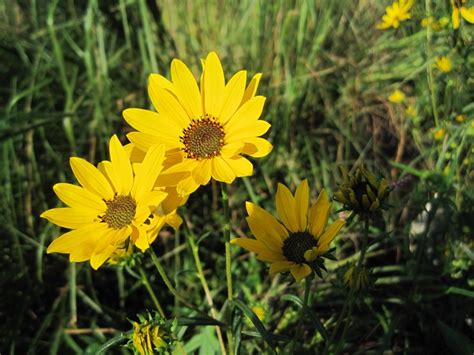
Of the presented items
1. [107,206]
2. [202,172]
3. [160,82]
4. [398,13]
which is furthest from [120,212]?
[398,13]

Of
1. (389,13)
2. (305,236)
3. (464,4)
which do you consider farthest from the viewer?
(389,13)

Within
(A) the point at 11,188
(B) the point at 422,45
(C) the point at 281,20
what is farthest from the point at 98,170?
(C) the point at 281,20

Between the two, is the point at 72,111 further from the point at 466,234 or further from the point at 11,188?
the point at 466,234

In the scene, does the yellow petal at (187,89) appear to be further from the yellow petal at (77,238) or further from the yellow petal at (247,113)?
the yellow petal at (77,238)

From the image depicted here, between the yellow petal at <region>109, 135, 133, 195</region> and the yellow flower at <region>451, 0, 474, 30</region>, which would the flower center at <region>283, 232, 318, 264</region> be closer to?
the yellow petal at <region>109, 135, 133, 195</region>

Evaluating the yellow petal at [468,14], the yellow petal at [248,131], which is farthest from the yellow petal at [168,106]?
the yellow petal at [468,14]

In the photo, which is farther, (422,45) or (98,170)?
(422,45)

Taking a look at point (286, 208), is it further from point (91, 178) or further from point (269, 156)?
point (269, 156)
